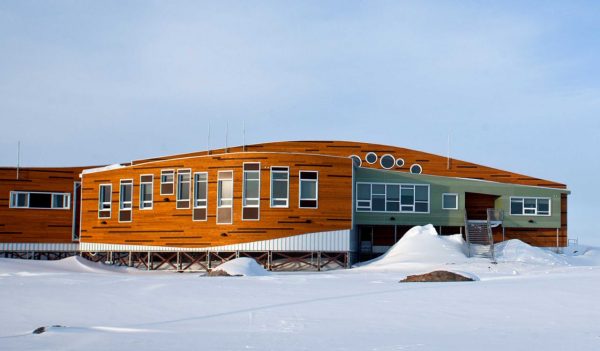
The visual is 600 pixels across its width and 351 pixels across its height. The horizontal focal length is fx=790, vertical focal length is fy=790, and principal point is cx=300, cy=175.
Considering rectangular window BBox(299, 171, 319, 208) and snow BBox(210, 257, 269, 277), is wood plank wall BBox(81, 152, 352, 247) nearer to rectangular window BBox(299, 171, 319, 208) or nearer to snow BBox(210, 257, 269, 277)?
rectangular window BBox(299, 171, 319, 208)

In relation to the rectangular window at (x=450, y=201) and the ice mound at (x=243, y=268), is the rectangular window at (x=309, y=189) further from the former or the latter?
the rectangular window at (x=450, y=201)

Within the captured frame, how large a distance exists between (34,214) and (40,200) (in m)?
0.96

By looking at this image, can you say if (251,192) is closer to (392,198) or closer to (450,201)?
(392,198)

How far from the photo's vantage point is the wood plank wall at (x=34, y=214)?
48312 mm

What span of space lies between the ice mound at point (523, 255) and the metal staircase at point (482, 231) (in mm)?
886

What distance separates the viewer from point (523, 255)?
40.4 metres

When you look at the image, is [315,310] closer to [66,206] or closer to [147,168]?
[147,168]

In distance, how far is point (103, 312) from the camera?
1680cm

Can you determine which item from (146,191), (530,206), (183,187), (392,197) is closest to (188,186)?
(183,187)

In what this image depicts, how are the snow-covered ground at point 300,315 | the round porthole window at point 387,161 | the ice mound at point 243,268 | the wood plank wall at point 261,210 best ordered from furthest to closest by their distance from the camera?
the round porthole window at point 387,161 < the wood plank wall at point 261,210 < the ice mound at point 243,268 < the snow-covered ground at point 300,315

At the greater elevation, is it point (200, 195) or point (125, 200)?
point (200, 195)

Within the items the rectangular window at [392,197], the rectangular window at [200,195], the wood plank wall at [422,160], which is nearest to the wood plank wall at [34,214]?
the wood plank wall at [422,160]

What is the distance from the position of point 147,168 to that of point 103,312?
25.9 meters

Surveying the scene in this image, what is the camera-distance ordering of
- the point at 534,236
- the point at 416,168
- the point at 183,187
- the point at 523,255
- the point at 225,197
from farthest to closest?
the point at 416,168 < the point at 534,236 < the point at 183,187 < the point at 523,255 < the point at 225,197
